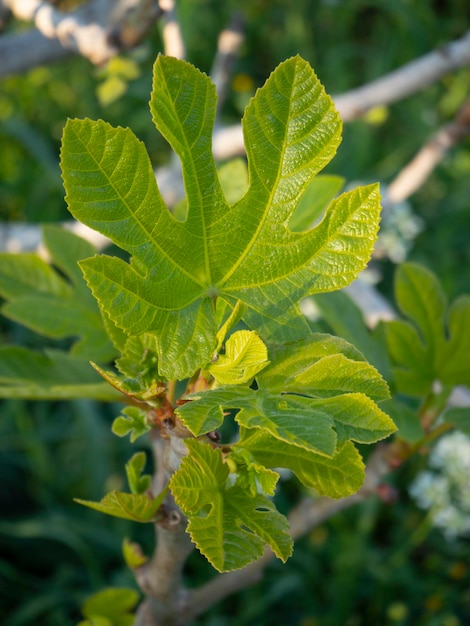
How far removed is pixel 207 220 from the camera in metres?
0.54

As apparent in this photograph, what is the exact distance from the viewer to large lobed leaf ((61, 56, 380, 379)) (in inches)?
19.1

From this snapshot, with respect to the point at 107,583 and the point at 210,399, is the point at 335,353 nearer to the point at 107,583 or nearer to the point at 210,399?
the point at 210,399

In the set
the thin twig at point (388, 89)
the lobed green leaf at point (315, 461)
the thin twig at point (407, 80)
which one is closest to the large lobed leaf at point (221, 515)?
the lobed green leaf at point (315, 461)

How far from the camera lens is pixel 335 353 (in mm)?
525

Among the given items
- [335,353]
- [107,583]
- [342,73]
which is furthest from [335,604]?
[342,73]

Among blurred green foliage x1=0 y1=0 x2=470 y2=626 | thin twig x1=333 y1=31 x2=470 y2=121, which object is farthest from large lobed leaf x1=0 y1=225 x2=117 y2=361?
thin twig x1=333 y1=31 x2=470 y2=121

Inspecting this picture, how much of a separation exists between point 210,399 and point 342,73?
2.82 metres

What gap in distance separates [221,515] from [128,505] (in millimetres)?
71

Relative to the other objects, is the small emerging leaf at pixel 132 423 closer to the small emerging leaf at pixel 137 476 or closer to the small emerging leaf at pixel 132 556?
the small emerging leaf at pixel 137 476

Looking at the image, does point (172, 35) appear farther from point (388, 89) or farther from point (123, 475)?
point (123, 475)

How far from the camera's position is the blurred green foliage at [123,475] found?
178cm

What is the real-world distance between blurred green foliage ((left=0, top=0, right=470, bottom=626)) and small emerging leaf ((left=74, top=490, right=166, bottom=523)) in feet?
3.32

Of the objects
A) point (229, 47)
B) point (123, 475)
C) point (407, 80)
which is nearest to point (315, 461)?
point (229, 47)

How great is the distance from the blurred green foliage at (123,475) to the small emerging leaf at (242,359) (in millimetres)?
988
